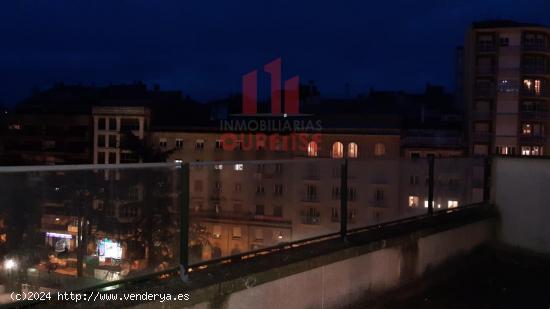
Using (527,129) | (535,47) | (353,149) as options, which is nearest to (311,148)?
(353,149)

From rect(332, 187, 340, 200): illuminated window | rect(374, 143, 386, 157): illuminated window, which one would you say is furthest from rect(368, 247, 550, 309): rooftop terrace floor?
rect(374, 143, 386, 157): illuminated window

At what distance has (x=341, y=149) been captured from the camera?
57.9 metres

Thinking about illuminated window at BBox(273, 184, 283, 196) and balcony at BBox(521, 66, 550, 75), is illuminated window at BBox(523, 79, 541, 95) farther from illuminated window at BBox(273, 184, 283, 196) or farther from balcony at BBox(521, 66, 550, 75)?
illuminated window at BBox(273, 184, 283, 196)

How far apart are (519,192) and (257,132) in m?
52.4

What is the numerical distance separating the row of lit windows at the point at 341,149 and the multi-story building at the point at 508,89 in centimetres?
1048

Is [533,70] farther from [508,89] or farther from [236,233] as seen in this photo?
[236,233]

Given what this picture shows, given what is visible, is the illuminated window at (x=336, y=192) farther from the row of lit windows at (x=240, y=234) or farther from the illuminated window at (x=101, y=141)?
the illuminated window at (x=101, y=141)

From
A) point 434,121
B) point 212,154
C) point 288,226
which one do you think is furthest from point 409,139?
point 288,226

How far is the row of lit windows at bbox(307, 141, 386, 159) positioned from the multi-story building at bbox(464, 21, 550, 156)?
34.4 ft

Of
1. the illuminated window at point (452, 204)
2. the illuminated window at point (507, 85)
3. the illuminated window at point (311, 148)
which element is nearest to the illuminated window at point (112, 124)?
the illuminated window at point (311, 148)

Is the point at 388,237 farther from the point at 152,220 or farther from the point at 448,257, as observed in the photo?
the point at 152,220

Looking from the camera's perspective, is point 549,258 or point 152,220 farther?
point 549,258

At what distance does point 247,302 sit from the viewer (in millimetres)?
4383

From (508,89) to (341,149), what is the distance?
58.6ft
